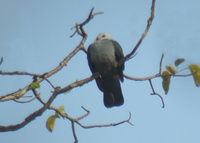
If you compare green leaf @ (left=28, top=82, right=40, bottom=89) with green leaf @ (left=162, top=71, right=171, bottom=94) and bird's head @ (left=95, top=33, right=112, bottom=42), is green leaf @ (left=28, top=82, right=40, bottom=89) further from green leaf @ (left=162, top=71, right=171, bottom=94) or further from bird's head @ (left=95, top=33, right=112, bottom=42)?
bird's head @ (left=95, top=33, right=112, bottom=42)

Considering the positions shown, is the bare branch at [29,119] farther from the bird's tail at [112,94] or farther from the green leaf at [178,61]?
the bird's tail at [112,94]

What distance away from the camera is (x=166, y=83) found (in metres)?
3.44

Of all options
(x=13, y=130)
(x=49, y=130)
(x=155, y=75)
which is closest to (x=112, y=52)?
(x=155, y=75)

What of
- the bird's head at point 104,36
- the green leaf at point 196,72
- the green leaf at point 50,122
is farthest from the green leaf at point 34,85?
the bird's head at point 104,36

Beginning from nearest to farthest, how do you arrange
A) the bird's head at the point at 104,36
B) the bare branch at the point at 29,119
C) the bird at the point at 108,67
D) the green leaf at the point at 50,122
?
the bare branch at the point at 29,119
the green leaf at the point at 50,122
the bird at the point at 108,67
the bird's head at the point at 104,36

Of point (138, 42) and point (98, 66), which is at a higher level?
point (98, 66)

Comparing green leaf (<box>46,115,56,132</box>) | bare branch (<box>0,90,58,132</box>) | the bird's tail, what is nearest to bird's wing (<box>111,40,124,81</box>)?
the bird's tail

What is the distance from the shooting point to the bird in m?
4.53

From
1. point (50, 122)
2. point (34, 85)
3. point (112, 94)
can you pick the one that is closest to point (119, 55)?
point (112, 94)

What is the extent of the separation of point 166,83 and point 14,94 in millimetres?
1276

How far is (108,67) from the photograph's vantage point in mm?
4520

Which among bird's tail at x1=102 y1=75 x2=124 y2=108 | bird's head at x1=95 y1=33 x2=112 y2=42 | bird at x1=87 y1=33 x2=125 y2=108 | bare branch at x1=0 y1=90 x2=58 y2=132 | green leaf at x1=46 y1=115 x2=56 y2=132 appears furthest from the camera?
bird's head at x1=95 y1=33 x2=112 y2=42

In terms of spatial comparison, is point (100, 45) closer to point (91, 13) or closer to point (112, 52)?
point (112, 52)

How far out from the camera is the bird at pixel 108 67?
453 centimetres
